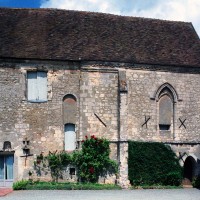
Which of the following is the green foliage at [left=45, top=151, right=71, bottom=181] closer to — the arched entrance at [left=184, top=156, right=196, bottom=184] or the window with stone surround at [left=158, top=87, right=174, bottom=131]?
the window with stone surround at [left=158, top=87, right=174, bottom=131]

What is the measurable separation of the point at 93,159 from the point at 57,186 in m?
2.99

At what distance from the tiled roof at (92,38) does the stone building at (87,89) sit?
7 cm

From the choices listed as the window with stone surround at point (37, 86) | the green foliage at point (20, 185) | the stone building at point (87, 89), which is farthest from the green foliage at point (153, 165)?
the green foliage at point (20, 185)

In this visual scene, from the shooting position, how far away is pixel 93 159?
24391mm

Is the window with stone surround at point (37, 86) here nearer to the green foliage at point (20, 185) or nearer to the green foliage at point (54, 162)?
the green foliage at point (54, 162)

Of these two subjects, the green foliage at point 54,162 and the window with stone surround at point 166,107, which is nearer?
the green foliage at point 54,162

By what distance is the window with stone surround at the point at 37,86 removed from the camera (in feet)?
81.5

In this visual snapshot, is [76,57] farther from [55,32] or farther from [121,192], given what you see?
[121,192]

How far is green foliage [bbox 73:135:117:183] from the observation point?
24.3 metres

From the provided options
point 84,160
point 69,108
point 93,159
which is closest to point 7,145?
point 69,108

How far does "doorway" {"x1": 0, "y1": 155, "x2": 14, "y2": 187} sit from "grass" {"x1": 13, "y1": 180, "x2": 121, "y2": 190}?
130 cm

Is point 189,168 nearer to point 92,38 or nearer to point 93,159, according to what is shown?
point 93,159

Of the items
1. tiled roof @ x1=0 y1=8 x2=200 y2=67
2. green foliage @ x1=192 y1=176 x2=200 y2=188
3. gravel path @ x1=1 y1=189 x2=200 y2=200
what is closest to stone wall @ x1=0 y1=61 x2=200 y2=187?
tiled roof @ x1=0 y1=8 x2=200 y2=67

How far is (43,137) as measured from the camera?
2456 cm
